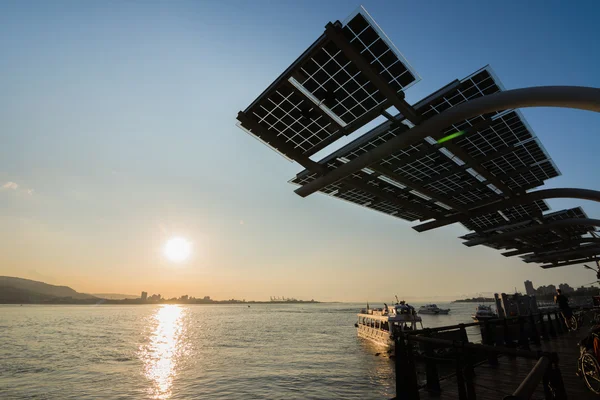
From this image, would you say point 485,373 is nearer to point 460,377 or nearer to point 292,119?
point 460,377

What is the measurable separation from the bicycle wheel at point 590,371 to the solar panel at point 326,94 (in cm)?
836

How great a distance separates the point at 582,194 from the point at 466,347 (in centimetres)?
1244

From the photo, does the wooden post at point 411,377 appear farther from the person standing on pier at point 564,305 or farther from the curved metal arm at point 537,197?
the person standing on pier at point 564,305

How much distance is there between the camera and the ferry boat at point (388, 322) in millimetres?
34875

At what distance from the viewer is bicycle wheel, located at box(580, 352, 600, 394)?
6.93 meters

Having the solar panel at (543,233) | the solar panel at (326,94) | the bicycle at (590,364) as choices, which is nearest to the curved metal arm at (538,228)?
the solar panel at (543,233)

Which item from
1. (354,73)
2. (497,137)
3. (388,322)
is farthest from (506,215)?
(388,322)

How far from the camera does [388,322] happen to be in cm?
3594

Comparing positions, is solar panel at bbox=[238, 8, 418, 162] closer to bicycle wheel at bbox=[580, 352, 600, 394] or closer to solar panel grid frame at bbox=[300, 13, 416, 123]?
solar panel grid frame at bbox=[300, 13, 416, 123]

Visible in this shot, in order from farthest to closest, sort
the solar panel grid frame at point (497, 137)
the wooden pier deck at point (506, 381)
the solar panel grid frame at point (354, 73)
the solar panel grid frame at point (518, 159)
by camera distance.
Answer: the solar panel grid frame at point (518, 159) < the solar panel grid frame at point (497, 137) < the solar panel grid frame at point (354, 73) < the wooden pier deck at point (506, 381)

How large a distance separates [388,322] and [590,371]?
1217 inches

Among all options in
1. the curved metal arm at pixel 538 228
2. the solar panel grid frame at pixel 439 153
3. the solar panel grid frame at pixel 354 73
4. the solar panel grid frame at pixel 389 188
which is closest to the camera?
the solar panel grid frame at pixel 354 73

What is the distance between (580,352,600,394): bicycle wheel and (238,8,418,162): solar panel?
8355mm

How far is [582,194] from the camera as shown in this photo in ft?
42.3
